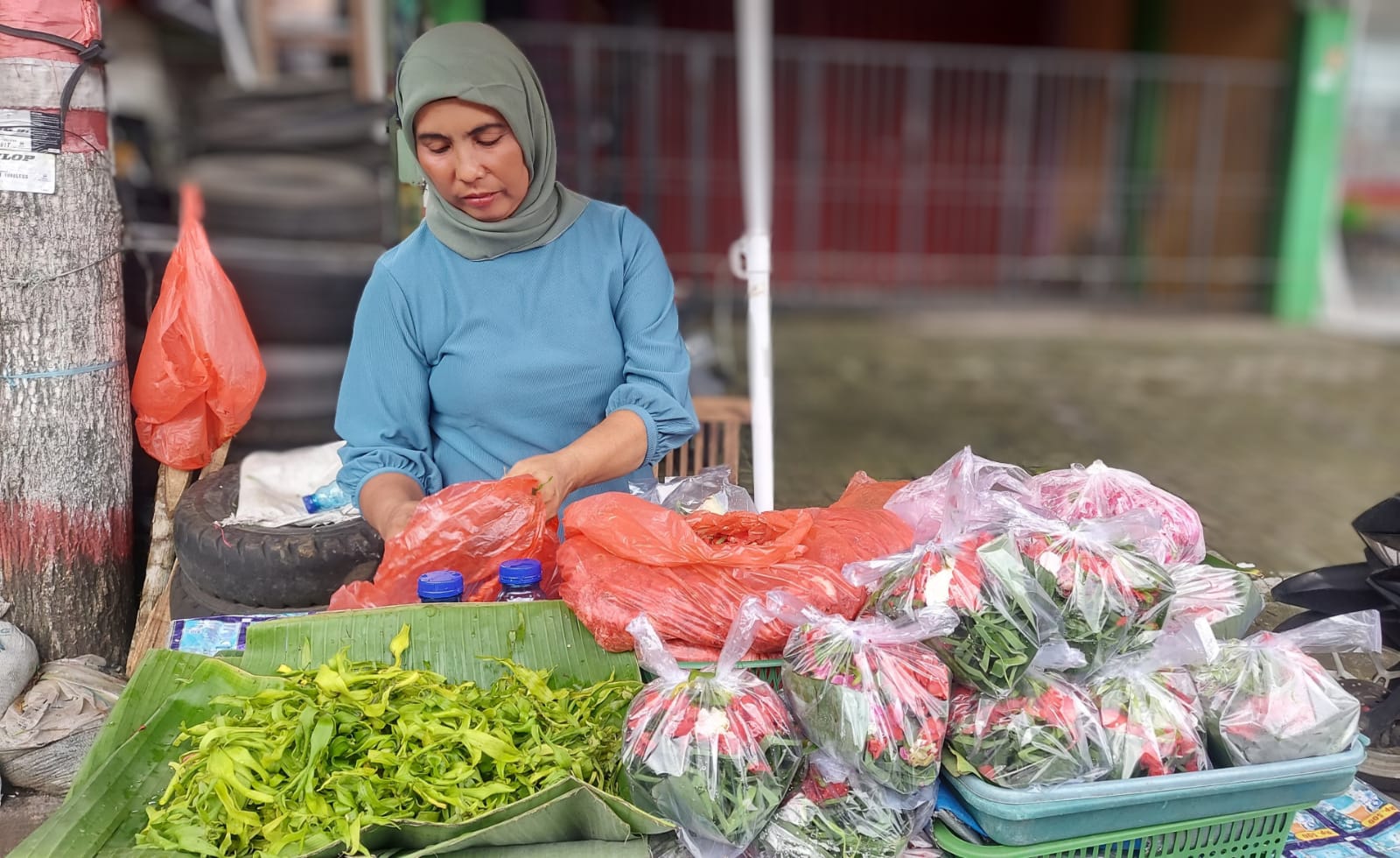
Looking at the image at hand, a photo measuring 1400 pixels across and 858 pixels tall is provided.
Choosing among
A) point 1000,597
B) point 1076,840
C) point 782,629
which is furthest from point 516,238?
point 1076,840

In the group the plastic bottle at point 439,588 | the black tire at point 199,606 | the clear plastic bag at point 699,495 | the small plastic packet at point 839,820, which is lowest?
the black tire at point 199,606

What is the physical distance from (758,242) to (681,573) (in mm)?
1208

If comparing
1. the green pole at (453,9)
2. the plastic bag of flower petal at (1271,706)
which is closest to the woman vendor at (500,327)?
the plastic bag of flower petal at (1271,706)

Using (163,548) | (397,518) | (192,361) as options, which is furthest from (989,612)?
(163,548)

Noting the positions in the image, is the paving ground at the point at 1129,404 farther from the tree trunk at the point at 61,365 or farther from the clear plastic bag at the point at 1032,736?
the tree trunk at the point at 61,365

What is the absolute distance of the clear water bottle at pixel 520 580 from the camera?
1797mm

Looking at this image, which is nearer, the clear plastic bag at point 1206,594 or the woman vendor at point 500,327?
the clear plastic bag at point 1206,594

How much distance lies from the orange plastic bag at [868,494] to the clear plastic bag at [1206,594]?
0.51 m

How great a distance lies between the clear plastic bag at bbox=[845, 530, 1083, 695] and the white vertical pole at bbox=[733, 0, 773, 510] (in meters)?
1.06

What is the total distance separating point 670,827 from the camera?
4.75 ft

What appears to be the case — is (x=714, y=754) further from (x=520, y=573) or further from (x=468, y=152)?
(x=468, y=152)

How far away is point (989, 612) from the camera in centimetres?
149

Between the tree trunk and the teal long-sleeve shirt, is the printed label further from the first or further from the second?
the teal long-sleeve shirt

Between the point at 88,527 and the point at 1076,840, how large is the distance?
218 cm
